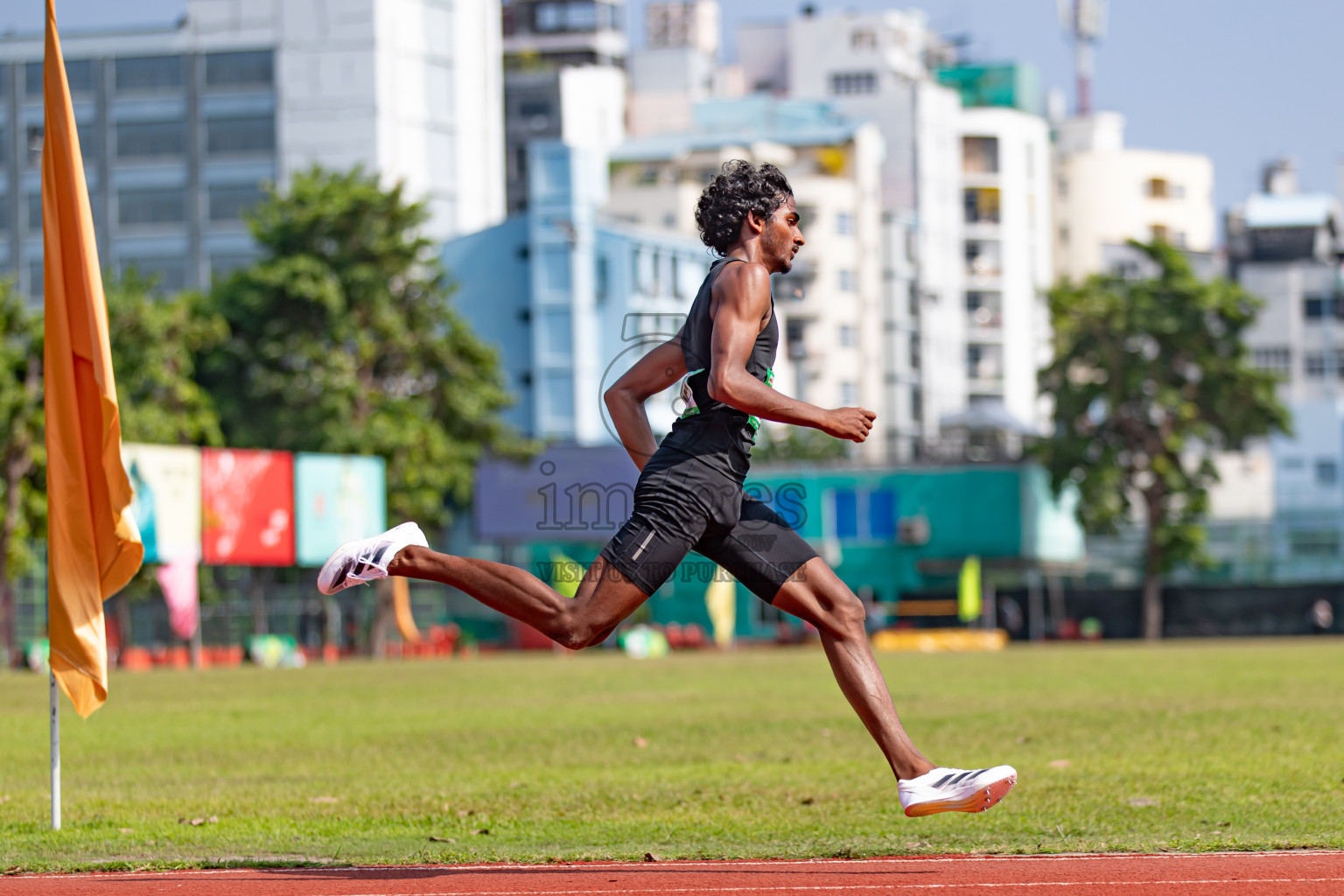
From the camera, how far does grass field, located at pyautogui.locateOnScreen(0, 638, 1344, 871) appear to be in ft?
30.7

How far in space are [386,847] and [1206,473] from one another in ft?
184

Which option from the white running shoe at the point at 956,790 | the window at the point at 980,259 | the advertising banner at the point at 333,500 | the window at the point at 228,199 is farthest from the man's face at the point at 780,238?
the window at the point at 980,259

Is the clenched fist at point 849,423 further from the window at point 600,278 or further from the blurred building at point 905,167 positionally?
the blurred building at point 905,167

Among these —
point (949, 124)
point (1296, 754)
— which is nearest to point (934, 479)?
point (949, 124)

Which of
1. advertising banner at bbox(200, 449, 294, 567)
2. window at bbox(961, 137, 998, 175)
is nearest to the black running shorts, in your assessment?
advertising banner at bbox(200, 449, 294, 567)

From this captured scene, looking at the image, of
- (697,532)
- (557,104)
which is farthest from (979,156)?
(697,532)

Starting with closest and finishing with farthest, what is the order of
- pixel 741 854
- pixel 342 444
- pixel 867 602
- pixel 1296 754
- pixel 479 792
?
pixel 741 854 < pixel 479 792 < pixel 1296 754 < pixel 342 444 < pixel 867 602

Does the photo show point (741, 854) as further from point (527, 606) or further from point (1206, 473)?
point (1206, 473)

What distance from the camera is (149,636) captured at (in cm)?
5919

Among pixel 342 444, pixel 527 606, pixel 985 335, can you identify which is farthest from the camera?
pixel 985 335

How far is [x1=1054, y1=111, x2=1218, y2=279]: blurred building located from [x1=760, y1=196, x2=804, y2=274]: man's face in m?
118

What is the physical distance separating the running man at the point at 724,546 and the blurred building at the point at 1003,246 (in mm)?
107286

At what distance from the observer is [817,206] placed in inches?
3932

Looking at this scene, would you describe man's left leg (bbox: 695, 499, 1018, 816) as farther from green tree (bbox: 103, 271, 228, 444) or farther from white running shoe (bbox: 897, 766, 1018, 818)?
green tree (bbox: 103, 271, 228, 444)
